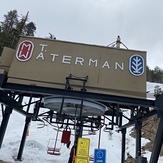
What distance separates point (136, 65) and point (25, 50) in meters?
2.80

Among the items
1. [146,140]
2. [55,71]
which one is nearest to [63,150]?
[146,140]

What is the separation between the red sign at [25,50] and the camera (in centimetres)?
451

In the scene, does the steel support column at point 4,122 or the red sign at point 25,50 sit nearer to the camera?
the red sign at point 25,50

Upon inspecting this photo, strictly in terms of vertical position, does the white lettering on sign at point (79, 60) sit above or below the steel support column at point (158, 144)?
above

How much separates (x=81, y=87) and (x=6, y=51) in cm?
221

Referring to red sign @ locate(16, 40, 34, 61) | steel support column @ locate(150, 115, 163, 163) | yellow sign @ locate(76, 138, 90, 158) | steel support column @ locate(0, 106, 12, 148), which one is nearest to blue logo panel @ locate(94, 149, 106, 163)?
yellow sign @ locate(76, 138, 90, 158)

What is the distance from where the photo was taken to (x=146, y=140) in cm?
1401

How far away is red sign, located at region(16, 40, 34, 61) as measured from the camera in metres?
4.51

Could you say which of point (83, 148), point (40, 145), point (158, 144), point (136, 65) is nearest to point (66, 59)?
point (136, 65)

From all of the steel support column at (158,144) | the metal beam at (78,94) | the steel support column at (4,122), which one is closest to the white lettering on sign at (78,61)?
the metal beam at (78,94)

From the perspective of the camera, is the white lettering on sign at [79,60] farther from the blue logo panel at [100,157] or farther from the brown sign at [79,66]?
the blue logo panel at [100,157]

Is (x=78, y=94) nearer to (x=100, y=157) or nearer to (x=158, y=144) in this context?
(x=100, y=157)

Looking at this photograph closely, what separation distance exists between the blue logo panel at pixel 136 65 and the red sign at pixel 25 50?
98.6 inches

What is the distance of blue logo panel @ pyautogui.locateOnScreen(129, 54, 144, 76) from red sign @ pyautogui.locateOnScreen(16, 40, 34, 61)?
98.6 inches
